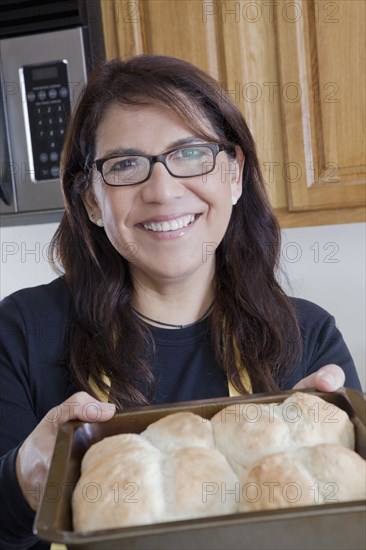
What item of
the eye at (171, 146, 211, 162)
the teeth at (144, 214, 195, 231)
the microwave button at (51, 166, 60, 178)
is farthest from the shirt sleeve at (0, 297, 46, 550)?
the microwave button at (51, 166, 60, 178)

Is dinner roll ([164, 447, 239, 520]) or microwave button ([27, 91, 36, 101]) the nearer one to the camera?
dinner roll ([164, 447, 239, 520])

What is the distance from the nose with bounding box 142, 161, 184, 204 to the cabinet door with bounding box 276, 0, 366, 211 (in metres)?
0.63

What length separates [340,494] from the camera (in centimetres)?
52

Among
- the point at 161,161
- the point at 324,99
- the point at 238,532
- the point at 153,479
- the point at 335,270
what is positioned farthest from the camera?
the point at 335,270

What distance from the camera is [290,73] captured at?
162cm

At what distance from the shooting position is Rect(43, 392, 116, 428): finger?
0.66 metres

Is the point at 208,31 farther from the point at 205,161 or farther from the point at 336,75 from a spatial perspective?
the point at 205,161

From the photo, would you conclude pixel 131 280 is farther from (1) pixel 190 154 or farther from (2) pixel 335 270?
(2) pixel 335 270

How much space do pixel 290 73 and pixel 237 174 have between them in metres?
0.51

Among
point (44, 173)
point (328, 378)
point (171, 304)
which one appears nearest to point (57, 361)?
point (171, 304)

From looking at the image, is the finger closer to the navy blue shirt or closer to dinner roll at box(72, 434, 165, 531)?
dinner roll at box(72, 434, 165, 531)

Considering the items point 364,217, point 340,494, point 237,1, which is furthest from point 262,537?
point 237,1

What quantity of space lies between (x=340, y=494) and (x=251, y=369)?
2.01 feet

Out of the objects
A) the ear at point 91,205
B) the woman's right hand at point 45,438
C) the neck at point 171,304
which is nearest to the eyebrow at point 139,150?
the ear at point 91,205
